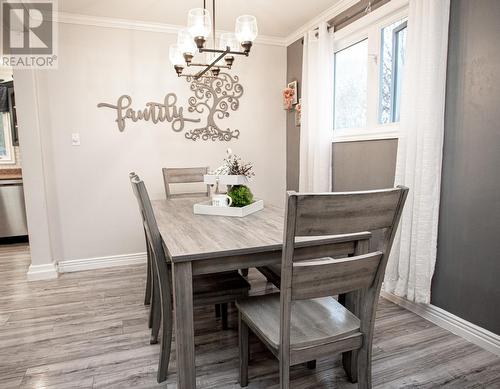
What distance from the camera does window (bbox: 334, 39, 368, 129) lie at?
2.75 metres

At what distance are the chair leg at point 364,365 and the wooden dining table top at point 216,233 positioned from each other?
495mm

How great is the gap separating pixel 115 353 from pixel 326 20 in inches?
119

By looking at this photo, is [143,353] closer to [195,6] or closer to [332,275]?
[332,275]

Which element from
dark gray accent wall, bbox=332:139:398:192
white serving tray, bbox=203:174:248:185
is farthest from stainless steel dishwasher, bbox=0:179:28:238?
dark gray accent wall, bbox=332:139:398:192

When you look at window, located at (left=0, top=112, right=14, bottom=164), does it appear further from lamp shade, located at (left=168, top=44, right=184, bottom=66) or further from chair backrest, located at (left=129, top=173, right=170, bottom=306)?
chair backrest, located at (left=129, top=173, right=170, bottom=306)

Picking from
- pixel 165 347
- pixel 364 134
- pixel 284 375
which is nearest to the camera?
pixel 284 375

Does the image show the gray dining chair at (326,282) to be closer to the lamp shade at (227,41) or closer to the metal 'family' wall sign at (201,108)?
the lamp shade at (227,41)

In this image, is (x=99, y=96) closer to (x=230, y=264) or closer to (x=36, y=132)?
(x=36, y=132)

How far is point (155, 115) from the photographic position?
3.26 metres

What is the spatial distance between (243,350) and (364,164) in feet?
5.91

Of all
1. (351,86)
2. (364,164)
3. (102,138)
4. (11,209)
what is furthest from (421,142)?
(11,209)

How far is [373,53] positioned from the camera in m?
2.59

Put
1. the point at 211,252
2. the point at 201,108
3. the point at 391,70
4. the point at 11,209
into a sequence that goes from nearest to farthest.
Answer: the point at 211,252 → the point at 391,70 → the point at 201,108 → the point at 11,209

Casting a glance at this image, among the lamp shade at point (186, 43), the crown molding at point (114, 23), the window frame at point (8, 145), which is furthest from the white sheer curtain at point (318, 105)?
the window frame at point (8, 145)
